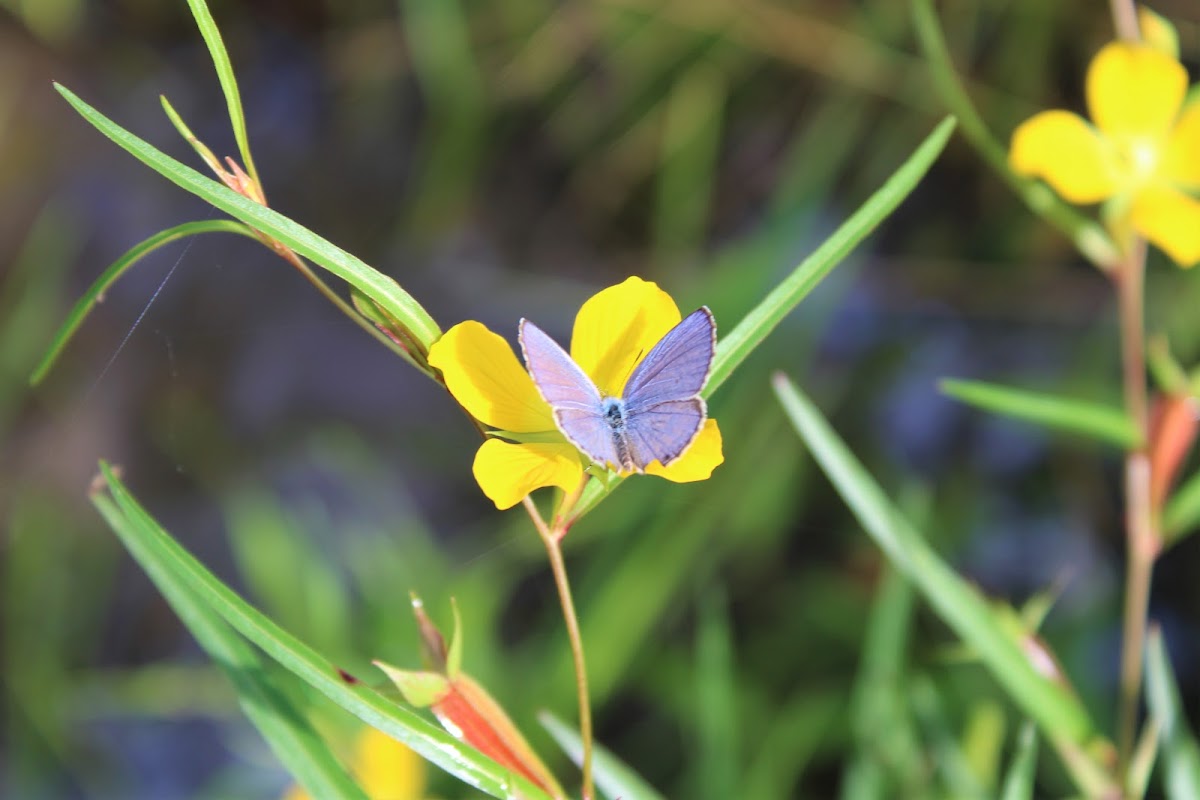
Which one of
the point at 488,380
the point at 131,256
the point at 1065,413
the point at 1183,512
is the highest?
the point at 131,256

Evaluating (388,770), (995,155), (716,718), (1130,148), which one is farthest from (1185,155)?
(388,770)

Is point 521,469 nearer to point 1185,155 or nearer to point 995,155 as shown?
point 995,155

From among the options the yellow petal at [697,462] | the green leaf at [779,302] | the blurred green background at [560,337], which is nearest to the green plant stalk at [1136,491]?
the blurred green background at [560,337]

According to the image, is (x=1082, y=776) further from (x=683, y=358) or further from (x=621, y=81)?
(x=621, y=81)

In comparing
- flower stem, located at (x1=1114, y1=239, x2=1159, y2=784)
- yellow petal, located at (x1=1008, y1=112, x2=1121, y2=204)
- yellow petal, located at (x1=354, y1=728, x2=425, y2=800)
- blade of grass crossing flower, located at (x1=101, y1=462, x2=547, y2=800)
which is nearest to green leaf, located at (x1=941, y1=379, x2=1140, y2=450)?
flower stem, located at (x1=1114, y1=239, x2=1159, y2=784)

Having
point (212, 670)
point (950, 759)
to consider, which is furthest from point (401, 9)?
point (950, 759)
